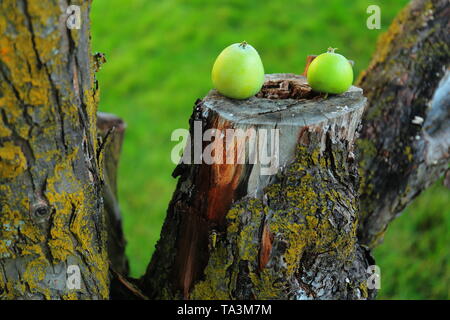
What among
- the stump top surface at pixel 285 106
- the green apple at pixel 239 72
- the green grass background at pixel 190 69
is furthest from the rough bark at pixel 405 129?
the green grass background at pixel 190 69

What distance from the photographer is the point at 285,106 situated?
155 cm

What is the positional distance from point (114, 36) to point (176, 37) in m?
0.63

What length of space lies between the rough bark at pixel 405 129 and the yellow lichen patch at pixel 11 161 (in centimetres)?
133

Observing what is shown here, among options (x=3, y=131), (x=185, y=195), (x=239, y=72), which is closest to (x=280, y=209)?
(x=185, y=195)

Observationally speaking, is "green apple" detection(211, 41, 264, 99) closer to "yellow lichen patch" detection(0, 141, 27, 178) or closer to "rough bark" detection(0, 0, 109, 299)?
"rough bark" detection(0, 0, 109, 299)

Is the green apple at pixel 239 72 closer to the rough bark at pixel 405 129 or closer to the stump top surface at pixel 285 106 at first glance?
the stump top surface at pixel 285 106

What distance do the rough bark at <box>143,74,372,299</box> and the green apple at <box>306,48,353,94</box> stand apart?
64 millimetres

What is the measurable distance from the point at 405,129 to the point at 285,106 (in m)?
0.74

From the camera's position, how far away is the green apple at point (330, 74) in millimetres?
1629

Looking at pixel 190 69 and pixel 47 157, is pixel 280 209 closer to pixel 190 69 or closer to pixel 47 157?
pixel 47 157

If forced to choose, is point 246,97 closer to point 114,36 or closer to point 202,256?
point 202,256

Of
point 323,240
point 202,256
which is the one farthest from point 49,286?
point 323,240

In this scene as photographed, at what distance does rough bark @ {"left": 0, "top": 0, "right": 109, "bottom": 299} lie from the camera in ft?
3.75

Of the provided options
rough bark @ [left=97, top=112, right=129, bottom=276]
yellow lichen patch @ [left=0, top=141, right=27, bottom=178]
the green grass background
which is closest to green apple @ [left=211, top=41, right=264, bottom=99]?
rough bark @ [left=97, top=112, right=129, bottom=276]
